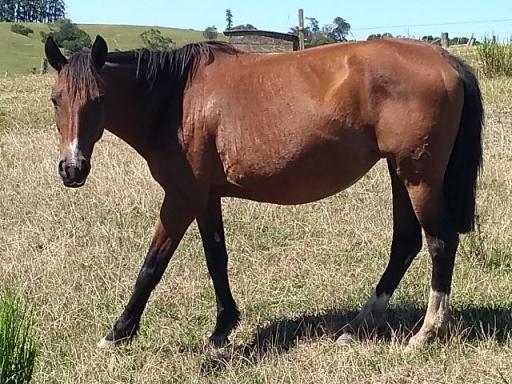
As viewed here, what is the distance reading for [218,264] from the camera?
517 cm

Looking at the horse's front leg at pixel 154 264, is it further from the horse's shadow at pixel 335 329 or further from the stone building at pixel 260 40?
the stone building at pixel 260 40

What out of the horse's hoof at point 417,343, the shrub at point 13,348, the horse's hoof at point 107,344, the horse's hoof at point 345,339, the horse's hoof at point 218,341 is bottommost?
the horse's hoof at point 107,344

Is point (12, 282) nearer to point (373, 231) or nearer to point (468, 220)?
point (373, 231)

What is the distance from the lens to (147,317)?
17.6ft

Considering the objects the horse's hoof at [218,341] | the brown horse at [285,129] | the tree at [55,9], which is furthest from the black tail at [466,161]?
the tree at [55,9]

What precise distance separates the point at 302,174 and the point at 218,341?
1210 mm

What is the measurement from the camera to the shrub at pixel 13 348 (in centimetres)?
345

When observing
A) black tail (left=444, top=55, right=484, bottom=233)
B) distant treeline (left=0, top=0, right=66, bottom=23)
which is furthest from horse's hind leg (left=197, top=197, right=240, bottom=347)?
distant treeline (left=0, top=0, right=66, bottom=23)

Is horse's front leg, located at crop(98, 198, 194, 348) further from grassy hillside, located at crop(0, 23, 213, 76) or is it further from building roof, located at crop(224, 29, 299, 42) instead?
grassy hillside, located at crop(0, 23, 213, 76)

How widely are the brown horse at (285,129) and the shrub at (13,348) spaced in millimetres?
1010

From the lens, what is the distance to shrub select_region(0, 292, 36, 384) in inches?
136

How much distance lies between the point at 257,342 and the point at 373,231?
197 centimetres

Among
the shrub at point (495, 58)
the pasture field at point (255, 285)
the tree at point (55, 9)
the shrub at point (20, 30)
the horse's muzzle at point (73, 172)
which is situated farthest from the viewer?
the tree at point (55, 9)

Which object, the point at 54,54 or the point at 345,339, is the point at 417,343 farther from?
the point at 54,54
